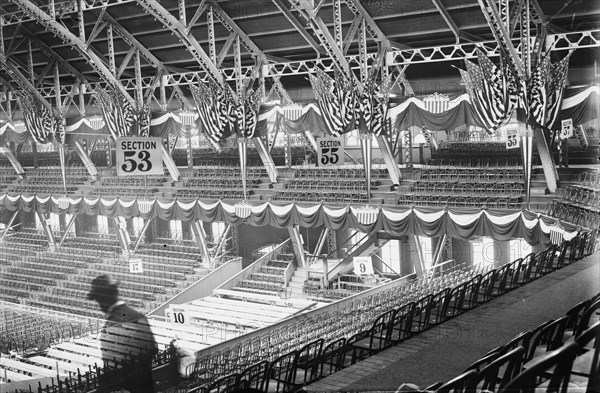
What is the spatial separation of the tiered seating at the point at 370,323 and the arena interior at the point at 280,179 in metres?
0.06

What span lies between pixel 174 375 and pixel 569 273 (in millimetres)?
5347

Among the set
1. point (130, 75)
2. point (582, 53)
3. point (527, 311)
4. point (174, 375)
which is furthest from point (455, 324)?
point (130, 75)

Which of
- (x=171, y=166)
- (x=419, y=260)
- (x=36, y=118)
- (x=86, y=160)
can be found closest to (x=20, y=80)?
(x=36, y=118)

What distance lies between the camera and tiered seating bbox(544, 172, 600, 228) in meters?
9.06

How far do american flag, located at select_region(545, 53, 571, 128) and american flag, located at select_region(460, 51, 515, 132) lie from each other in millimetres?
623

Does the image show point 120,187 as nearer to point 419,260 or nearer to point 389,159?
point 389,159

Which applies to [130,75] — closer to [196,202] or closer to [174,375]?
[196,202]

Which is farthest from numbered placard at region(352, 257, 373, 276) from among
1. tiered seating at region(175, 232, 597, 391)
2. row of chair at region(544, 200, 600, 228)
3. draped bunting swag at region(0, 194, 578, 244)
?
row of chair at region(544, 200, 600, 228)

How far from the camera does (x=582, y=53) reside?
12.3 m

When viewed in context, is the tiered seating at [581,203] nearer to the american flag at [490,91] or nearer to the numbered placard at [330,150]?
the american flag at [490,91]

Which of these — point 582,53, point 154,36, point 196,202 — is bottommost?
point 196,202

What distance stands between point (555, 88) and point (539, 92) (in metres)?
0.25

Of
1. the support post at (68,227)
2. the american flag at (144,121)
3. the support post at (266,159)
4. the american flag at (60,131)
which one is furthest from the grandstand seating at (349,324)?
the american flag at (144,121)

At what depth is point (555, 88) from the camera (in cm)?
1073
